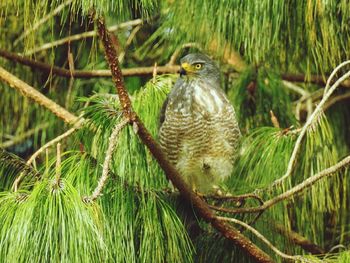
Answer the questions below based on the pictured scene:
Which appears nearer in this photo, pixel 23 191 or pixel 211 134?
pixel 23 191

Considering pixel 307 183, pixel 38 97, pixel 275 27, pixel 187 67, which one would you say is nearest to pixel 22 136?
pixel 38 97

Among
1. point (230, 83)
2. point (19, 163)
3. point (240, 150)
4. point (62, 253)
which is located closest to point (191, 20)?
point (240, 150)

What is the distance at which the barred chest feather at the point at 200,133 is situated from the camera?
3260mm

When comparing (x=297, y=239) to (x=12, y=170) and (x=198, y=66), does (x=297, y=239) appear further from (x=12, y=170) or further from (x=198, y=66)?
(x=12, y=170)

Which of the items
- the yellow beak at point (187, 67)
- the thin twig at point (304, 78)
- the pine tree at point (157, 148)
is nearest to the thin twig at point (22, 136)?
the pine tree at point (157, 148)

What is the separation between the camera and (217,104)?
3.33 metres

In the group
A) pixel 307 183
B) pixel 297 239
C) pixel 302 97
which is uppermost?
pixel 302 97

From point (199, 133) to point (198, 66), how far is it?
1.31 ft

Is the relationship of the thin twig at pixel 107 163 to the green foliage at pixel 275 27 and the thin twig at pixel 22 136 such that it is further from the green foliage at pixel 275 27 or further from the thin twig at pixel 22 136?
the thin twig at pixel 22 136

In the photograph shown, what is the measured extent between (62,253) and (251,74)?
1.90 metres

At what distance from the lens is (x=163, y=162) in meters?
2.40

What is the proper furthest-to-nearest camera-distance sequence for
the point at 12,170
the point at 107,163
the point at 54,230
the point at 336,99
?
the point at 336,99 < the point at 12,170 < the point at 107,163 < the point at 54,230

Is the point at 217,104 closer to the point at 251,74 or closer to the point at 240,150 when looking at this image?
the point at 240,150

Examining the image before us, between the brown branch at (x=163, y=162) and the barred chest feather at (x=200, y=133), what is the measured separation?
0.63 metres
